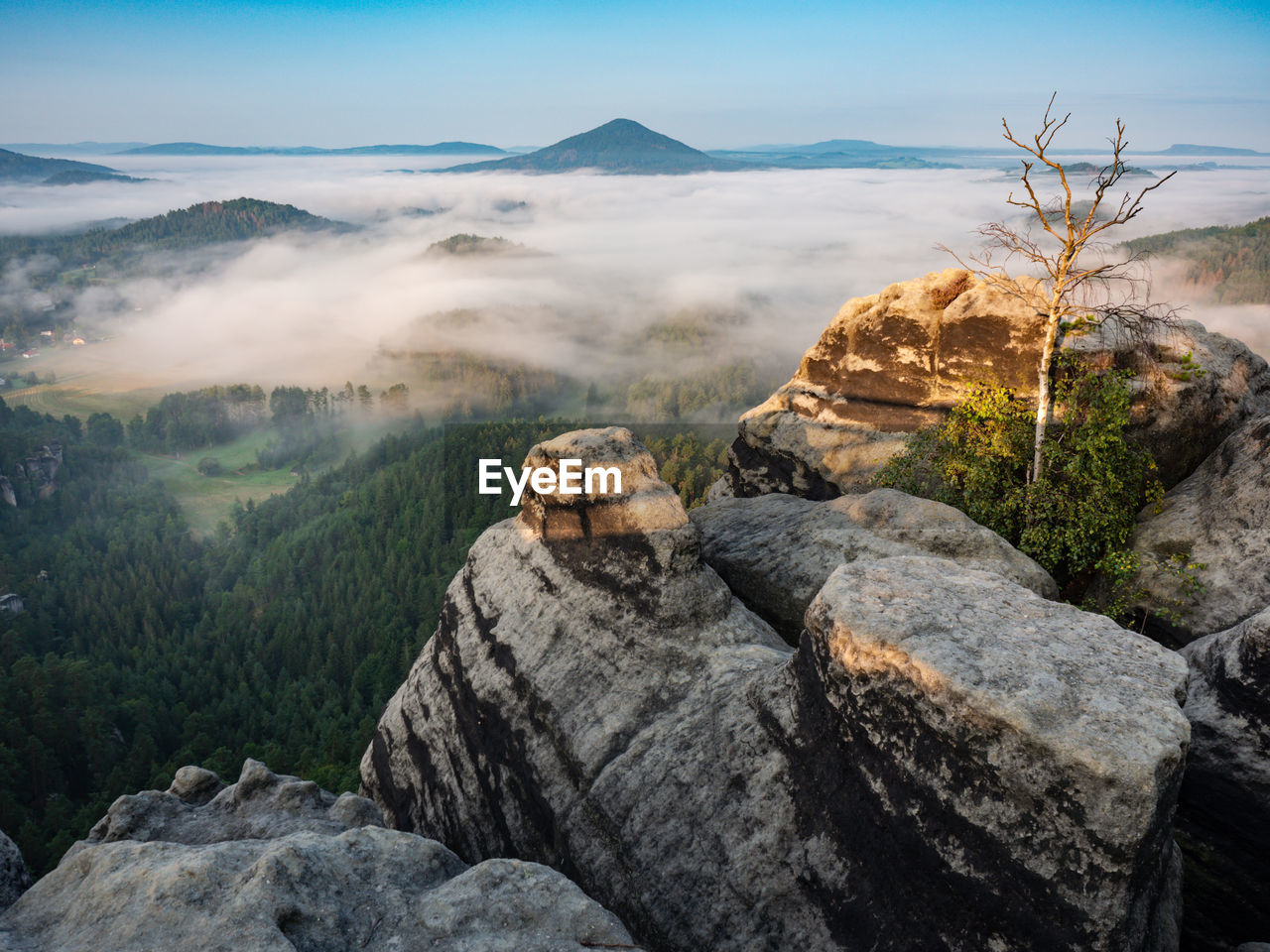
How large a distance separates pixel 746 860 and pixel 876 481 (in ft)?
66.1

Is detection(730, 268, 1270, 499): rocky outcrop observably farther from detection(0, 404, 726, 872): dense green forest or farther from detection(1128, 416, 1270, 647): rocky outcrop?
detection(0, 404, 726, 872): dense green forest

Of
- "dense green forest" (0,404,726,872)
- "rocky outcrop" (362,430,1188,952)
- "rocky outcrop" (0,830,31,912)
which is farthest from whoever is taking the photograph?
"dense green forest" (0,404,726,872)

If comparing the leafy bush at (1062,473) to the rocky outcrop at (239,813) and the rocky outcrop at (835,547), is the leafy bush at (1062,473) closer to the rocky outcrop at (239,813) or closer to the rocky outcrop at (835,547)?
the rocky outcrop at (835,547)

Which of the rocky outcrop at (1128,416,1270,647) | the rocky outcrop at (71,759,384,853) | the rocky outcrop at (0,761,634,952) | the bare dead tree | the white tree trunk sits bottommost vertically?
the rocky outcrop at (71,759,384,853)

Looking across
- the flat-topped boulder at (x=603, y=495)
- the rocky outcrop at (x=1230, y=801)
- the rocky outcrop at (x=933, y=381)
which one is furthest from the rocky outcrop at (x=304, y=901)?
the rocky outcrop at (x=933, y=381)

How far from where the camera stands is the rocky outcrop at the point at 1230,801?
12.4 meters

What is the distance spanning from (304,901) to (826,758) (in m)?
8.10

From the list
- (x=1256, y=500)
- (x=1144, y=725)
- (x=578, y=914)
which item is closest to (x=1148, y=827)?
(x=1144, y=725)

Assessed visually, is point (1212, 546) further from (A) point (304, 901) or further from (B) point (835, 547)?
(A) point (304, 901)

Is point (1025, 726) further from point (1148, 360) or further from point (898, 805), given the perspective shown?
point (1148, 360)

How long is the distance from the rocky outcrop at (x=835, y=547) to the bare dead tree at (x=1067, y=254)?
4118 millimetres

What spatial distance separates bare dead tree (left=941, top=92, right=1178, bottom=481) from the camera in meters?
19.5

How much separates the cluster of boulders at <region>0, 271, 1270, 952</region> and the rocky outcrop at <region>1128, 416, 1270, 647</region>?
→ 7cm

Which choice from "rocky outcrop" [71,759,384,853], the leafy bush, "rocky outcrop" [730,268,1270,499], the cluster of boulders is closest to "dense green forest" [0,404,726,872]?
"rocky outcrop" [730,268,1270,499]
